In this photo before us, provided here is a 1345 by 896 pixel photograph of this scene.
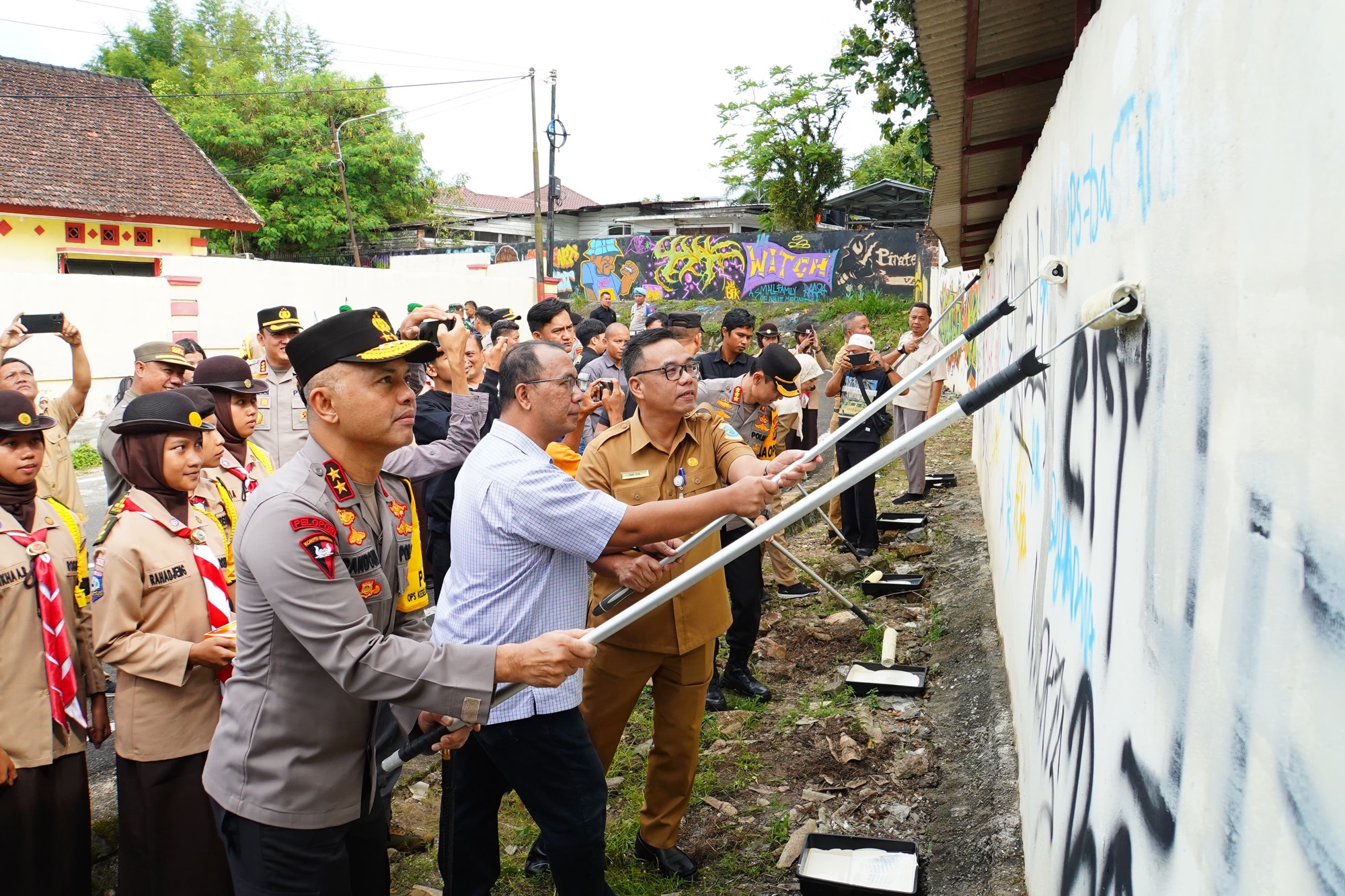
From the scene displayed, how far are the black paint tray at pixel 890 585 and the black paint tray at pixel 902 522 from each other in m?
1.53

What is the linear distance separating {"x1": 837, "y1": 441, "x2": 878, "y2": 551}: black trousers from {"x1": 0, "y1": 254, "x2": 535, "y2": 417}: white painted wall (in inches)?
482

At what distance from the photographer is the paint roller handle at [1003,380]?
180 centimetres

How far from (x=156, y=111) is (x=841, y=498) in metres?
25.7

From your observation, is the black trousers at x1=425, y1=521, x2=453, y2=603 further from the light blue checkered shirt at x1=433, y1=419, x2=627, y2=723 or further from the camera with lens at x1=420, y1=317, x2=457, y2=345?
the camera with lens at x1=420, y1=317, x2=457, y2=345

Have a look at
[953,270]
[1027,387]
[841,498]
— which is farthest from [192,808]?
[953,270]

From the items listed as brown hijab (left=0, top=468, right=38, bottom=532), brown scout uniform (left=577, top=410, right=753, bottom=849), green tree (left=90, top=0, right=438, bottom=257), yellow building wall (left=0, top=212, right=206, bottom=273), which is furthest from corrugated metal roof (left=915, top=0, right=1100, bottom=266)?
green tree (left=90, top=0, right=438, bottom=257)

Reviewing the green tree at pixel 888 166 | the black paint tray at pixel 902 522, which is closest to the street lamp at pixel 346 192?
the green tree at pixel 888 166

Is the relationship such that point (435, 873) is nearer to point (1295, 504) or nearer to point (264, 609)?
point (264, 609)

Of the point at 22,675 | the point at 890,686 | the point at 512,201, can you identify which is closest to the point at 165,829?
the point at 22,675

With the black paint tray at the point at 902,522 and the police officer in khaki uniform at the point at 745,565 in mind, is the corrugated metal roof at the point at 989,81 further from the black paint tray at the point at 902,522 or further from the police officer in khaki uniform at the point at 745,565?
the black paint tray at the point at 902,522

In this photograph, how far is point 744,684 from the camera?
550 centimetres

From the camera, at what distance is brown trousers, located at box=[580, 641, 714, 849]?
12.1 feet

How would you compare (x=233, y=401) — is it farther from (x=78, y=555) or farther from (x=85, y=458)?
(x=85, y=458)

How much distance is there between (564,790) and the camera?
115 inches
